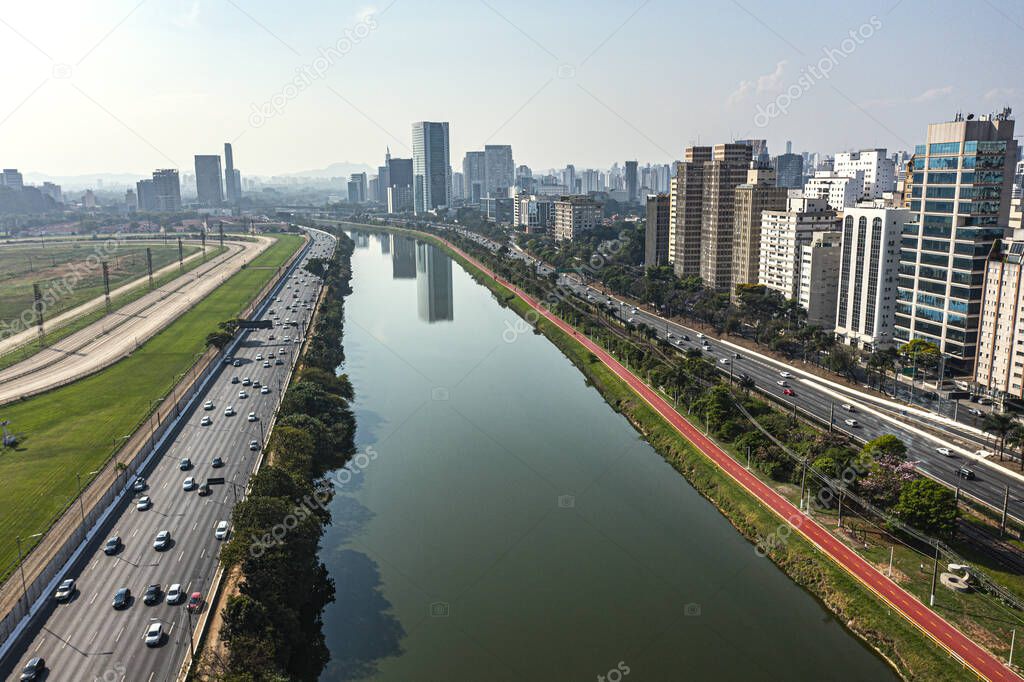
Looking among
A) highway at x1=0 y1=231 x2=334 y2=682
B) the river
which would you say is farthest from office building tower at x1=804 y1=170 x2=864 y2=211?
Result: highway at x1=0 y1=231 x2=334 y2=682

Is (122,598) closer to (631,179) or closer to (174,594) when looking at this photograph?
(174,594)

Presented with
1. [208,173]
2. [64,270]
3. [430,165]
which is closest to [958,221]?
[64,270]

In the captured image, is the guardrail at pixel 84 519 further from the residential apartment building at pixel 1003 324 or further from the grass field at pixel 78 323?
the residential apartment building at pixel 1003 324

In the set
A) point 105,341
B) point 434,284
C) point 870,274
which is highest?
point 870,274

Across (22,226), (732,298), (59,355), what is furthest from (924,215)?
(22,226)

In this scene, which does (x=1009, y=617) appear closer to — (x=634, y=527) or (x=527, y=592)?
(x=634, y=527)

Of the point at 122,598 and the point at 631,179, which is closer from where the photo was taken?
the point at 122,598
